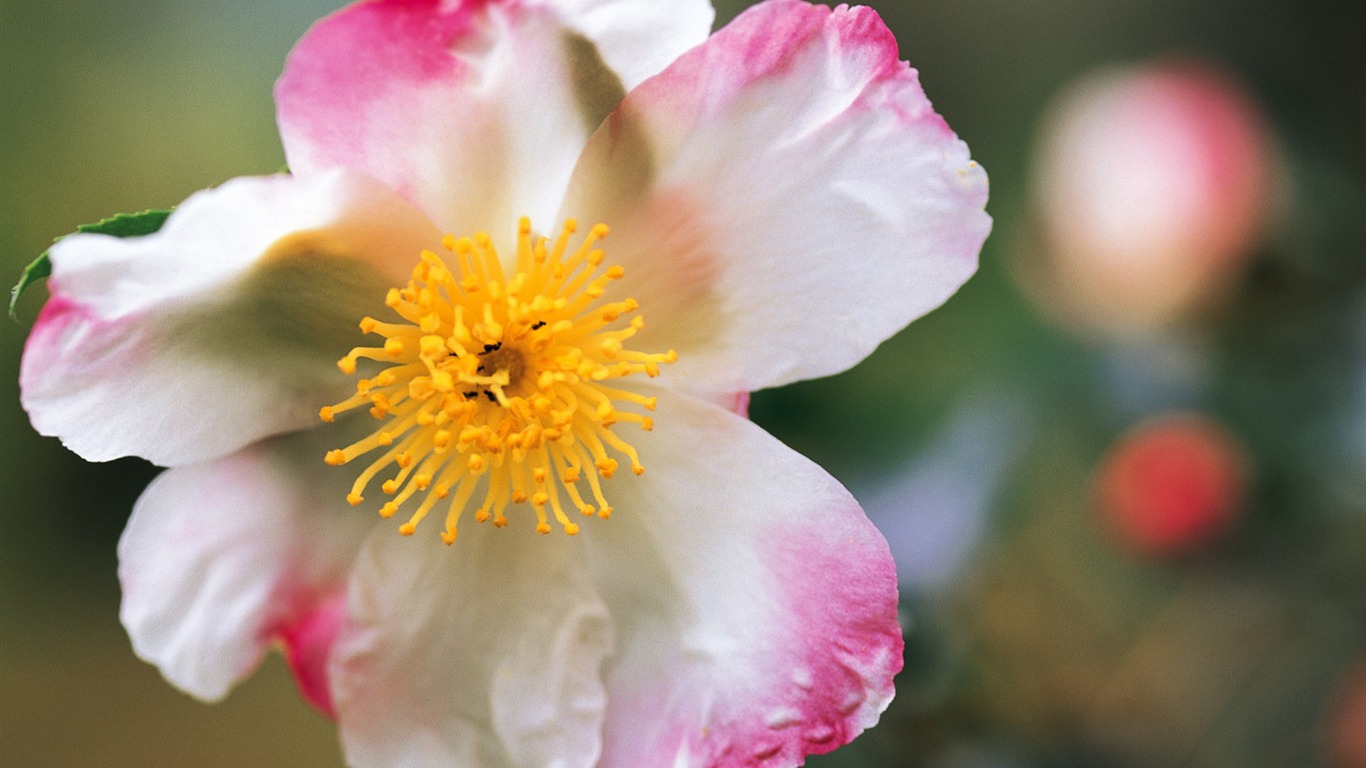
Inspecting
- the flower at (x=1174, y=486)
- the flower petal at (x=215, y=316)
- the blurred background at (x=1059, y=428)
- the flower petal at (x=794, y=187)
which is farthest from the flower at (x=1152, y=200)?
the flower petal at (x=215, y=316)

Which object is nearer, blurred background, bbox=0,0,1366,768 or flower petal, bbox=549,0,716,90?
flower petal, bbox=549,0,716,90

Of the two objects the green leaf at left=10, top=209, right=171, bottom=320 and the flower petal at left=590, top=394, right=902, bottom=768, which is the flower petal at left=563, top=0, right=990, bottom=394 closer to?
the flower petal at left=590, top=394, right=902, bottom=768

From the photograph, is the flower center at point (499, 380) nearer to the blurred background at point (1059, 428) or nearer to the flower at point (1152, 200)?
the blurred background at point (1059, 428)

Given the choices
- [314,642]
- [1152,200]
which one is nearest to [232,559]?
[314,642]

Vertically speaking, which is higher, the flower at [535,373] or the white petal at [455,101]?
the white petal at [455,101]

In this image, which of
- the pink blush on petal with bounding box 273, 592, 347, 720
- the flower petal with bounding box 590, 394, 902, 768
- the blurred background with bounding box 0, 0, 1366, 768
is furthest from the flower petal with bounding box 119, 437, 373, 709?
the blurred background with bounding box 0, 0, 1366, 768

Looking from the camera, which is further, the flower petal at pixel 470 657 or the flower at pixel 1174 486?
the flower at pixel 1174 486

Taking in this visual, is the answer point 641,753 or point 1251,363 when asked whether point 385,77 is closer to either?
point 641,753
